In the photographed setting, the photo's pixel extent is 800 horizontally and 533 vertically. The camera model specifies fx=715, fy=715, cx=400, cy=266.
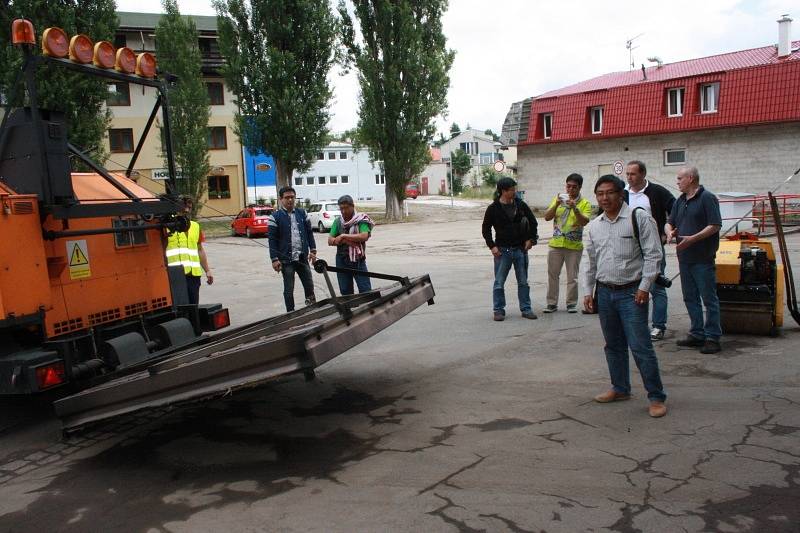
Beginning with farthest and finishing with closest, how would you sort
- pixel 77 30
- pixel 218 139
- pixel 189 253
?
1. pixel 218 139
2. pixel 77 30
3. pixel 189 253

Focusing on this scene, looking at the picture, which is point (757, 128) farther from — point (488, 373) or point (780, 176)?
point (488, 373)

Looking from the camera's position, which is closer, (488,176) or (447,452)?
(447,452)

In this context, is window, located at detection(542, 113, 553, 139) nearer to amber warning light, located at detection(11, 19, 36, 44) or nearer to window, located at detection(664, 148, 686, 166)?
window, located at detection(664, 148, 686, 166)

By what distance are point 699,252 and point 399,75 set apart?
102ft

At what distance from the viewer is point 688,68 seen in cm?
3547

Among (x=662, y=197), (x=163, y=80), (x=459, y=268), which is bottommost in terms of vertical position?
(x=459, y=268)

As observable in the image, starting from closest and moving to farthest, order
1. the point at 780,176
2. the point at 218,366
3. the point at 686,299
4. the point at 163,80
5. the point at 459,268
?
1. the point at 218,366
2. the point at 163,80
3. the point at 686,299
4. the point at 459,268
5. the point at 780,176

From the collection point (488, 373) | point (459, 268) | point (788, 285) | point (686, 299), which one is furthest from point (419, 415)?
point (459, 268)

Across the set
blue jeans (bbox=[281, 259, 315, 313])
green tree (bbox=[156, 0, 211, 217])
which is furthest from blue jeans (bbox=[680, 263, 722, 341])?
green tree (bbox=[156, 0, 211, 217])

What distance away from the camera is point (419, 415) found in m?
5.56

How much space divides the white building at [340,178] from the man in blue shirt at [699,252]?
207ft

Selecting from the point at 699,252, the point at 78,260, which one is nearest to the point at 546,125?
the point at 699,252

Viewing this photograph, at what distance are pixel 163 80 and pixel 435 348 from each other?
153 inches

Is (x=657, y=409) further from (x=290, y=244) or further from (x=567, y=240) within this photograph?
(x=290, y=244)
